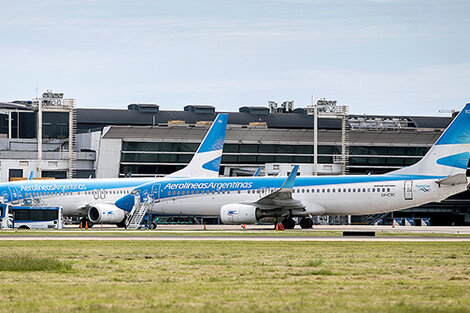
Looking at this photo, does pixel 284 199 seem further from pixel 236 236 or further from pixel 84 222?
pixel 84 222

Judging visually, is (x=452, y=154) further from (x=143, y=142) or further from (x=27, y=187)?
(x=143, y=142)

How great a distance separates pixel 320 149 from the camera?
10456 cm

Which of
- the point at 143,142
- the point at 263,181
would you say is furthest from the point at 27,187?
the point at 143,142

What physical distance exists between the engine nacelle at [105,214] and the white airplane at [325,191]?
3542 mm

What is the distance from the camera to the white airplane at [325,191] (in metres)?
59.0

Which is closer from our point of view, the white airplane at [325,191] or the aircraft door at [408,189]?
the white airplane at [325,191]

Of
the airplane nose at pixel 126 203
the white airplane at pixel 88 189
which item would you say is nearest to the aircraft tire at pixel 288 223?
the white airplane at pixel 88 189

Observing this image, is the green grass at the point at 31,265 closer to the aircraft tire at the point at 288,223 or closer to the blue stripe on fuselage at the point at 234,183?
the aircraft tire at the point at 288,223

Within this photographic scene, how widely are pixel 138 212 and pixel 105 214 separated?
3.18 m

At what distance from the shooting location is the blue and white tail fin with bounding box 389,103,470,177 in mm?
59000

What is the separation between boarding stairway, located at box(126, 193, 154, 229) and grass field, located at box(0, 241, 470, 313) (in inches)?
1207

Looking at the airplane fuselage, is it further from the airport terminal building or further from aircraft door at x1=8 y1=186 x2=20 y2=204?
the airport terminal building

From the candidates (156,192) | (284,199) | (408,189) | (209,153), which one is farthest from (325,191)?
(209,153)

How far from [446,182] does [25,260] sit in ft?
129
